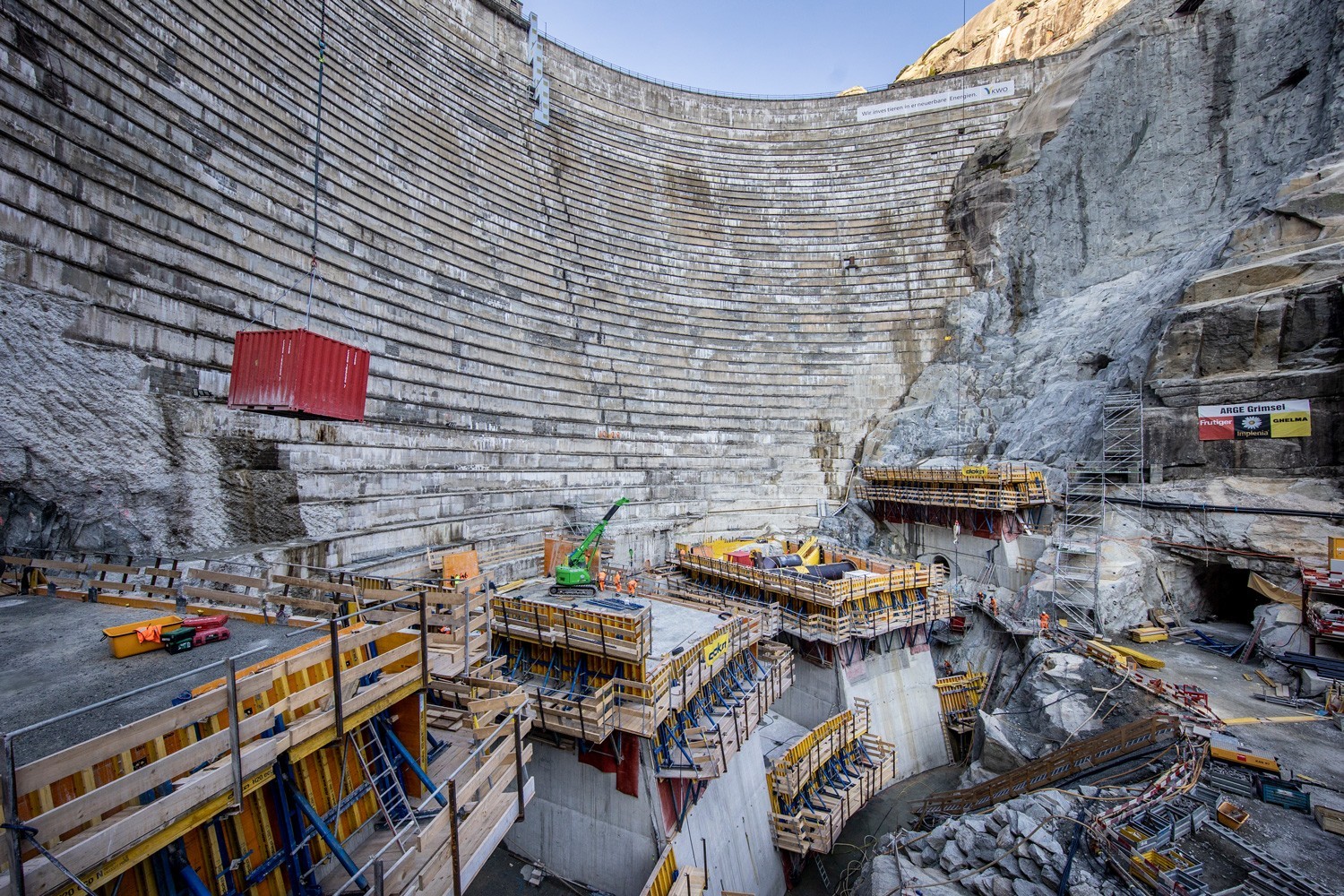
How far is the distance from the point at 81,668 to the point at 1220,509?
884 inches

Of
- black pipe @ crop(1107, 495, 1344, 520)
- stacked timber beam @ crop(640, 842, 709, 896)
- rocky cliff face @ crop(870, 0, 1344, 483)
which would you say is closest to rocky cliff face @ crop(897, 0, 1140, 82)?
rocky cliff face @ crop(870, 0, 1344, 483)

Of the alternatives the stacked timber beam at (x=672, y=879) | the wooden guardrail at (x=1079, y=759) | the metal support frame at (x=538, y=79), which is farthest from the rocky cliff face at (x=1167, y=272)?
the metal support frame at (x=538, y=79)

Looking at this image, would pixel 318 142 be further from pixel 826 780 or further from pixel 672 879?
pixel 826 780

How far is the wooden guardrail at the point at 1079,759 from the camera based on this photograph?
378 inches

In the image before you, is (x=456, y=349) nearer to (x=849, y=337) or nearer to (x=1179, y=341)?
(x=849, y=337)

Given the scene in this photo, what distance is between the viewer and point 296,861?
377 cm

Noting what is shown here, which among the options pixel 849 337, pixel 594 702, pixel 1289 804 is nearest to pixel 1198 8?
pixel 849 337

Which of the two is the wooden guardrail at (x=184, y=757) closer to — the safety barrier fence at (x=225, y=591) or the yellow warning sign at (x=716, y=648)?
the safety barrier fence at (x=225, y=591)

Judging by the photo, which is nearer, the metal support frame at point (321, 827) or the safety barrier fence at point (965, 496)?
the metal support frame at point (321, 827)

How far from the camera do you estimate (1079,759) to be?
9977 millimetres

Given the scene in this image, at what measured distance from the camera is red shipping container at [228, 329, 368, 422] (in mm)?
9477

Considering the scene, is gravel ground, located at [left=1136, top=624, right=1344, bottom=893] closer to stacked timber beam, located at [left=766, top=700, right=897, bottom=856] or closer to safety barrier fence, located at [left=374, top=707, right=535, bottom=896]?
stacked timber beam, located at [left=766, top=700, right=897, bottom=856]

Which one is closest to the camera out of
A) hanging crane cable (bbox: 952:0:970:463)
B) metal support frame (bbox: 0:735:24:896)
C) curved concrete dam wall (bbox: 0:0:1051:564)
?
metal support frame (bbox: 0:735:24:896)

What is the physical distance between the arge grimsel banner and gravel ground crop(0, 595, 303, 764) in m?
22.4
